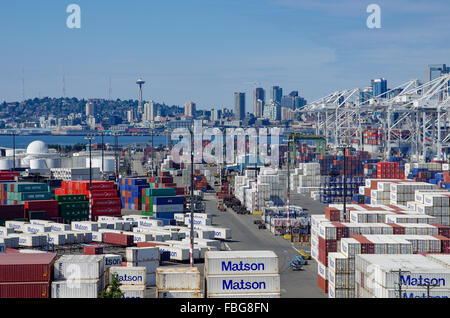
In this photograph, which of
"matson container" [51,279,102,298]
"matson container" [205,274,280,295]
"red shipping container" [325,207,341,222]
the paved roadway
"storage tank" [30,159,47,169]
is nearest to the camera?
"matson container" [51,279,102,298]

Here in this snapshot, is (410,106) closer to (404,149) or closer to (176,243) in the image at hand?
(404,149)

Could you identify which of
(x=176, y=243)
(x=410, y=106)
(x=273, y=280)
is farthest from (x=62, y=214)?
(x=410, y=106)

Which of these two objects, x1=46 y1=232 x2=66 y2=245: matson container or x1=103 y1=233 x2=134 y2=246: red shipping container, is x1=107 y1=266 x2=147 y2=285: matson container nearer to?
x1=103 y1=233 x2=134 y2=246: red shipping container

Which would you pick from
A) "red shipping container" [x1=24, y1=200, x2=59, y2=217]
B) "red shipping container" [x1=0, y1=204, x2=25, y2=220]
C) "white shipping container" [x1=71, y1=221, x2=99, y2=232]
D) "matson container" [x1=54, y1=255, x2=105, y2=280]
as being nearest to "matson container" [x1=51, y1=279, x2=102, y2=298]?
"matson container" [x1=54, y1=255, x2=105, y2=280]

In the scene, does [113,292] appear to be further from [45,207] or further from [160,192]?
[160,192]

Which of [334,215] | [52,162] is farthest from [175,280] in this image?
[52,162]
